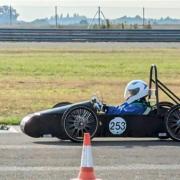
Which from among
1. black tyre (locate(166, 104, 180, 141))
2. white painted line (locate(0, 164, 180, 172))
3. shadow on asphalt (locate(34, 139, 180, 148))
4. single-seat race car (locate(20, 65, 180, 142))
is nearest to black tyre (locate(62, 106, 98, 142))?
single-seat race car (locate(20, 65, 180, 142))

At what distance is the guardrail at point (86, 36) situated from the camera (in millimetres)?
45219

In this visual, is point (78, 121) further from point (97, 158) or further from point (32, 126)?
point (97, 158)

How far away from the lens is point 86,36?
4538cm

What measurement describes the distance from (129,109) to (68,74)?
44.1 feet

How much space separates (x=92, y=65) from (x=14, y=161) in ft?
62.9

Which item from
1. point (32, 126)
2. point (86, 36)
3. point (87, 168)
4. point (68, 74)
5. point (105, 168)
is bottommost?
point (68, 74)

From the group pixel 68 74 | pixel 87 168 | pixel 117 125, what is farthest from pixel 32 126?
pixel 68 74

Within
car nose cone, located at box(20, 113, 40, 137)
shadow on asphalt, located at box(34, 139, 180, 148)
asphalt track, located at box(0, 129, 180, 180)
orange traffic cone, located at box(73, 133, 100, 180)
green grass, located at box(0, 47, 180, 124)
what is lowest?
green grass, located at box(0, 47, 180, 124)

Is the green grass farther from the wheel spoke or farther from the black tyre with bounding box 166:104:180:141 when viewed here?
the black tyre with bounding box 166:104:180:141

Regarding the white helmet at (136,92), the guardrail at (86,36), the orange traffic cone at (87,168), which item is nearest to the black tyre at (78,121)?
the white helmet at (136,92)

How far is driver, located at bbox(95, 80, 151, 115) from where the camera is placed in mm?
11492

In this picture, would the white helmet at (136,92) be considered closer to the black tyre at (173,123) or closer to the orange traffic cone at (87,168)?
the black tyre at (173,123)

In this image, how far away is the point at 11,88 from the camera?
20578 mm

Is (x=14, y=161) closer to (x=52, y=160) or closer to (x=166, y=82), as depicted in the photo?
(x=52, y=160)
